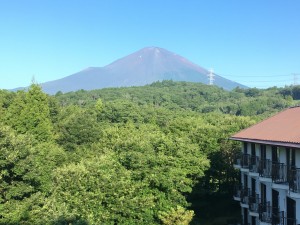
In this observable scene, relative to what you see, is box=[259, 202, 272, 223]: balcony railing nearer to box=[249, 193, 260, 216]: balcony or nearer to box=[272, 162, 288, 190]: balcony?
box=[249, 193, 260, 216]: balcony

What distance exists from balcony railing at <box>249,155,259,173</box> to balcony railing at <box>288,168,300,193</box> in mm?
5885

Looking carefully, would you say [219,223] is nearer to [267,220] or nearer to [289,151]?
[267,220]

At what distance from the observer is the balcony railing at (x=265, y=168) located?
72.0 ft

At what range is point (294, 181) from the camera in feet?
60.0

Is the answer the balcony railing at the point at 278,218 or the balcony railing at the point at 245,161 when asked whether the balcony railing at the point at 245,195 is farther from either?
the balcony railing at the point at 278,218

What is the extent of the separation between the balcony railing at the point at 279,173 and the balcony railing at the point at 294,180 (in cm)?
85

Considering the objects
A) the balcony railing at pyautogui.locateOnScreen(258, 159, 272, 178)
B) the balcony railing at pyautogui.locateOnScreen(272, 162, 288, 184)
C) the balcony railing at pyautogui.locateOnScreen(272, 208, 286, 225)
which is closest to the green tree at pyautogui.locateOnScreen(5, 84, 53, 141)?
the balcony railing at pyautogui.locateOnScreen(258, 159, 272, 178)

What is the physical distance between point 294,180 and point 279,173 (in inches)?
66.8

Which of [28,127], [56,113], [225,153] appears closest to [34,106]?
[28,127]

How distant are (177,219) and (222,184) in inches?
543

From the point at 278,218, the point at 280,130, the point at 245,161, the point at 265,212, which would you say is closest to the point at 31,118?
the point at 245,161

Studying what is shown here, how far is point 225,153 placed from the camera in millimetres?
36094

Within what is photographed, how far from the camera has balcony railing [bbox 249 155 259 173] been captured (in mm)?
24938

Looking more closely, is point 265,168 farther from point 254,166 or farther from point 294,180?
point 294,180
